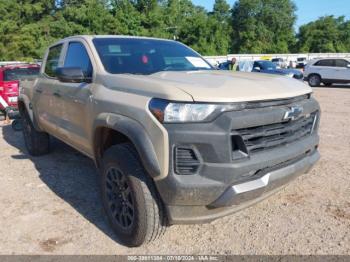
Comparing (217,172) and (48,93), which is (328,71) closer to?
(48,93)

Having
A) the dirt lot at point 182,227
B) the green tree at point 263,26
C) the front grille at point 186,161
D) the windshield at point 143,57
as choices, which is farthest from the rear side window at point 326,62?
the green tree at point 263,26

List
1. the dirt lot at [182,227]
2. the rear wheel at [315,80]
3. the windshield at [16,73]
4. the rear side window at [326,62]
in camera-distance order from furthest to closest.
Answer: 1. the rear wheel at [315,80]
2. the rear side window at [326,62]
3. the windshield at [16,73]
4. the dirt lot at [182,227]

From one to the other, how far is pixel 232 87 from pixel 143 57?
1.48 meters

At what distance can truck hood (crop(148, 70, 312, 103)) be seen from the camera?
2.76 m

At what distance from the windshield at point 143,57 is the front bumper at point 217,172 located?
1.34 metres

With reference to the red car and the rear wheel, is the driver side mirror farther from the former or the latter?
the rear wheel

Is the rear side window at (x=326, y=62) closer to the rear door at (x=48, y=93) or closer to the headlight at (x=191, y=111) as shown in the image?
the rear door at (x=48, y=93)

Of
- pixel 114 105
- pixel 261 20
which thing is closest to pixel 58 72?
pixel 114 105

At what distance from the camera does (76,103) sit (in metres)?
4.02

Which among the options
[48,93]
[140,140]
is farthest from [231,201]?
[48,93]

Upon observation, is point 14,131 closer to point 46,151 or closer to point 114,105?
point 46,151

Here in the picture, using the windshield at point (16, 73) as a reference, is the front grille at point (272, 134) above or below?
above

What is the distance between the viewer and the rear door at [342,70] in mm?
19772

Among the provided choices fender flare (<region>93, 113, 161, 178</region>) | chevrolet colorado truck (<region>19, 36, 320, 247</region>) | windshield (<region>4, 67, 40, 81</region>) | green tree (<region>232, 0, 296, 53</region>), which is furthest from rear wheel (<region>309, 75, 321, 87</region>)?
green tree (<region>232, 0, 296, 53</region>)
